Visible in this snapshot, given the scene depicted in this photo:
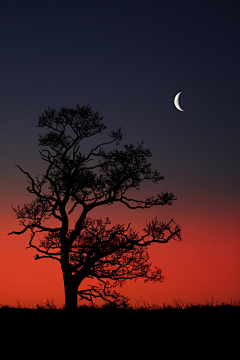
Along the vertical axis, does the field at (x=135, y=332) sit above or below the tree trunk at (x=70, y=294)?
below

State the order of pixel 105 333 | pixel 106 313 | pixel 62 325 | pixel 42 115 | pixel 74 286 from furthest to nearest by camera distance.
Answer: pixel 42 115, pixel 74 286, pixel 106 313, pixel 62 325, pixel 105 333

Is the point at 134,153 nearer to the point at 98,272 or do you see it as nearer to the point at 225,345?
the point at 98,272

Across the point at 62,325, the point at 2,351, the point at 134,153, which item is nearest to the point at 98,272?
the point at 62,325

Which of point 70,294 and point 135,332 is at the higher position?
point 70,294

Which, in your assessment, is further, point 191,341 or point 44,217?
point 44,217

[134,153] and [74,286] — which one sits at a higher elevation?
[134,153]

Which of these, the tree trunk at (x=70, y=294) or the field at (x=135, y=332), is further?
the tree trunk at (x=70, y=294)

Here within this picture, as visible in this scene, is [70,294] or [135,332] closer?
[135,332]

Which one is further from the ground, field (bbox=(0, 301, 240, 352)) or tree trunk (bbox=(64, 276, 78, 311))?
tree trunk (bbox=(64, 276, 78, 311))

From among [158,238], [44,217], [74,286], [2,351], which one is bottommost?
[2,351]

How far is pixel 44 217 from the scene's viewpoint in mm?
17281

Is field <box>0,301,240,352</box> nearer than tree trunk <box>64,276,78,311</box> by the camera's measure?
Yes

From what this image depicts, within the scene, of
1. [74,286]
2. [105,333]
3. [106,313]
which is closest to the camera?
[105,333]

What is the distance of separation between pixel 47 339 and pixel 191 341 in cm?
446
